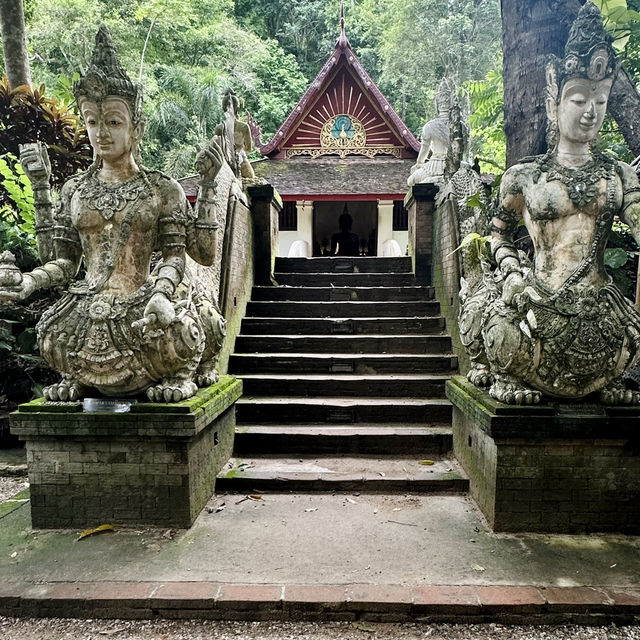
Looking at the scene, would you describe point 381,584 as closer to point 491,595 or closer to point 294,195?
point 491,595

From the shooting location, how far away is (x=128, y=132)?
3109 millimetres

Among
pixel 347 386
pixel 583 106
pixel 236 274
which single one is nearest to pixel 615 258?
pixel 583 106

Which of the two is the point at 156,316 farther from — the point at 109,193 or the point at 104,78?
the point at 104,78

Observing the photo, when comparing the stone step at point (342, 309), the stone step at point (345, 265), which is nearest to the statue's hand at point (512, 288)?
the stone step at point (342, 309)

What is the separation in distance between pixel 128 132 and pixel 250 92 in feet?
65.9

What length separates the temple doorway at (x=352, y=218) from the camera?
52.9 feet

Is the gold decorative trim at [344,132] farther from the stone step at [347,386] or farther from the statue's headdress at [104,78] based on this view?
the statue's headdress at [104,78]

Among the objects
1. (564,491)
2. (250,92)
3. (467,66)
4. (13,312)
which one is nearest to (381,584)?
(564,491)

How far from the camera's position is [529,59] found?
441 centimetres

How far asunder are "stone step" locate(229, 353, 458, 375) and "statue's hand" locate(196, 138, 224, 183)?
102 inches

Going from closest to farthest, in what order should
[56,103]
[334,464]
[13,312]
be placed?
1. [334,464]
2. [13,312]
3. [56,103]

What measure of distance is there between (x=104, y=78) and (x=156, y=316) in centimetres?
152

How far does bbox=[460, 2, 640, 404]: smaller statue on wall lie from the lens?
9.49 feet

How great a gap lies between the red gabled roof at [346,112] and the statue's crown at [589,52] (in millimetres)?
10561
